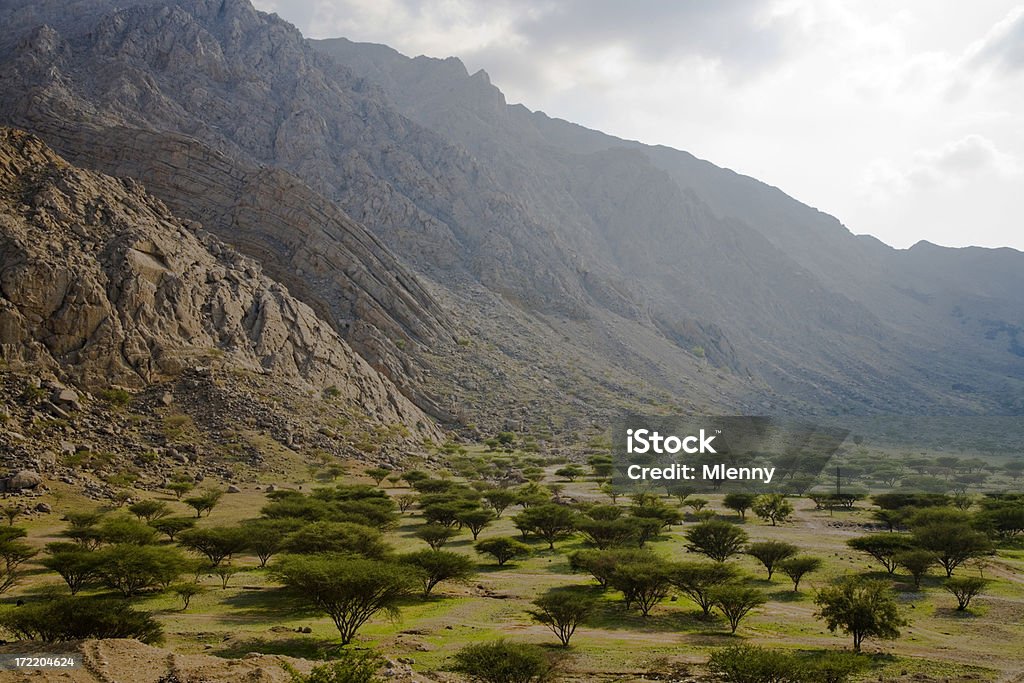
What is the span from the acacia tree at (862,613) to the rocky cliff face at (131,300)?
1993 inches

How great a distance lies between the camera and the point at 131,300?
54562 millimetres

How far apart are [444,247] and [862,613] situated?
108984mm

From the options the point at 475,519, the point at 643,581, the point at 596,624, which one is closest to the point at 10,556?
the point at 475,519

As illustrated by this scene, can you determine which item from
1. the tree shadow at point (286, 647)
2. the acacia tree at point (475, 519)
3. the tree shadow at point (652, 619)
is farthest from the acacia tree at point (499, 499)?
the tree shadow at point (286, 647)

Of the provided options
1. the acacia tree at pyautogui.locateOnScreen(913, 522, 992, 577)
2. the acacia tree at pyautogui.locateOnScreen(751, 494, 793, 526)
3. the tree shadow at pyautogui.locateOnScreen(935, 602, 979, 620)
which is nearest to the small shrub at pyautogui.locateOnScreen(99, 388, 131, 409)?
the acacia tree at pyautogui.locateOnScreen(751, 494, 793, 526)

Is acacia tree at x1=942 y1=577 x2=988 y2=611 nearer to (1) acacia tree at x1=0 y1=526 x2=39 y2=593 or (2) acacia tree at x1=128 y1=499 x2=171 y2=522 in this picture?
(1) acacia tree at x1=0 y1=526 x2=39 y2=593

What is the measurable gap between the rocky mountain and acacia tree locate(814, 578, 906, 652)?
5997cm

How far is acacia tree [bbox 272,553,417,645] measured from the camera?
65.4ft

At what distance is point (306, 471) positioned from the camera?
5166 cm

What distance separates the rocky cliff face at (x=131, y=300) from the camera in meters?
50.0

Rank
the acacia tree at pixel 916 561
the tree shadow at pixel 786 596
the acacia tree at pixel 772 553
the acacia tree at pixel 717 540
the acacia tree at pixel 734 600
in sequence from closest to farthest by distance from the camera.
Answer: the acacia tree at pixel 734 600 → the tree shadow at pixel 786 596 → the acacia tree at pixel 916 561 → the acacia tree at pixel 772 553 → the acacia tree at pixel 717 540

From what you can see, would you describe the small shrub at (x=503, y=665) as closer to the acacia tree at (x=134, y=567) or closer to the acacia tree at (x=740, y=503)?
the acacia tree at (x=134, y=567)

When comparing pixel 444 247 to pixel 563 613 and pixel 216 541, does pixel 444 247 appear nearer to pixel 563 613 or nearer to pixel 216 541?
pixel 216 541

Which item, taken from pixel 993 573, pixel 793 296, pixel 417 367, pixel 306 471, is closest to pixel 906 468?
pixel 993 573
